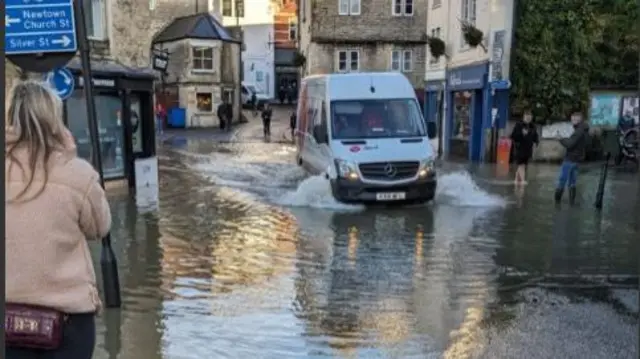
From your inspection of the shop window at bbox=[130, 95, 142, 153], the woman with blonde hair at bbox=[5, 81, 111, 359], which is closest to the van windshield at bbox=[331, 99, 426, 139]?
the shop window at bbox=[130, 95, 142, 153]

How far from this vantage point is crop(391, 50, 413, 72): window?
46625 mm

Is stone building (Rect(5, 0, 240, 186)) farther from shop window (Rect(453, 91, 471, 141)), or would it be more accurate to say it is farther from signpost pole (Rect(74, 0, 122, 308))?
shop window (Rect(453, 91, 471, 141))

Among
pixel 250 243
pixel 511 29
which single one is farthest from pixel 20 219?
pixel 511 29

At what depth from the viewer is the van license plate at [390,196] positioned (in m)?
14.0

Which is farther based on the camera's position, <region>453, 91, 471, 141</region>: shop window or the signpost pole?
<region>453, 91, 471, 141</region>: shop window

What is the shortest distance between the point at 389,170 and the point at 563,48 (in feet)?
40.4

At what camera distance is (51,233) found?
3184 mm

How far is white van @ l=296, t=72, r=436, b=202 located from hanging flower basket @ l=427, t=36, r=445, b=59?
13812mm

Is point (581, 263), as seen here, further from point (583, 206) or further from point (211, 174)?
point (211, 174)

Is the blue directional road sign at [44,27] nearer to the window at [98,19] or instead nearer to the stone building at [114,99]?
the stone building at [114,99]

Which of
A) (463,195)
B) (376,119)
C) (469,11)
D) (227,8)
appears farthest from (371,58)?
(376,119)

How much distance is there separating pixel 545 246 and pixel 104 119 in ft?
30.2

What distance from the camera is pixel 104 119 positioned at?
15.7 metres

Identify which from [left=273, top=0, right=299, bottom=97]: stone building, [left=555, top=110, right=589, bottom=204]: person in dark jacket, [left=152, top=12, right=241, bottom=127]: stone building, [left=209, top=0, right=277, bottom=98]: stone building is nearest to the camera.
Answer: [left=555, top=110, right=589, bottom=204]: person in dark jacket
